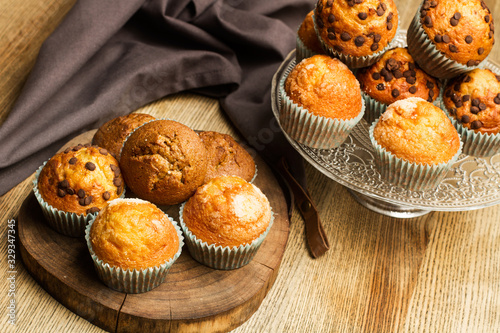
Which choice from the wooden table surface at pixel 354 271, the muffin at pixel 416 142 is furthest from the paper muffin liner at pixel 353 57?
the wooden table surface at pixel 354 271

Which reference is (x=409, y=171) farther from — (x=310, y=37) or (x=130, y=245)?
(x=130, y=245)

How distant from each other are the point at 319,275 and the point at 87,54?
4.59 ft

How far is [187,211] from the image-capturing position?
186cm

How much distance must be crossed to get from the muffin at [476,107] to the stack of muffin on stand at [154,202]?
86 centimetres

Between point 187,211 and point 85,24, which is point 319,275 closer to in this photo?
point 187,211

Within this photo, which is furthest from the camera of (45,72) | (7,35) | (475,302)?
(7,35)

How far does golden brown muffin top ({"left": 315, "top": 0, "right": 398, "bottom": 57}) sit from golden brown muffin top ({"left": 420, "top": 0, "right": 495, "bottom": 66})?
16cm

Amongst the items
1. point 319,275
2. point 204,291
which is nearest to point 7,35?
point 204,291

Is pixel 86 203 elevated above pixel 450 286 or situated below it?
above

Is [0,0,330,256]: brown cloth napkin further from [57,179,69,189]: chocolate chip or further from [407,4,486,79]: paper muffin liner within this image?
[407,4,486,79]: paper muffin liner

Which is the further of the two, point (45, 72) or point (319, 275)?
point (45, 72)

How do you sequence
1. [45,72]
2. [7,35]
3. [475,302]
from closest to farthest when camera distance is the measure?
[475,302], [45,72], [7,35]

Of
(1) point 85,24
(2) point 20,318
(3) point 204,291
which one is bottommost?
(3) point 204,291

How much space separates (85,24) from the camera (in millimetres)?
2447
